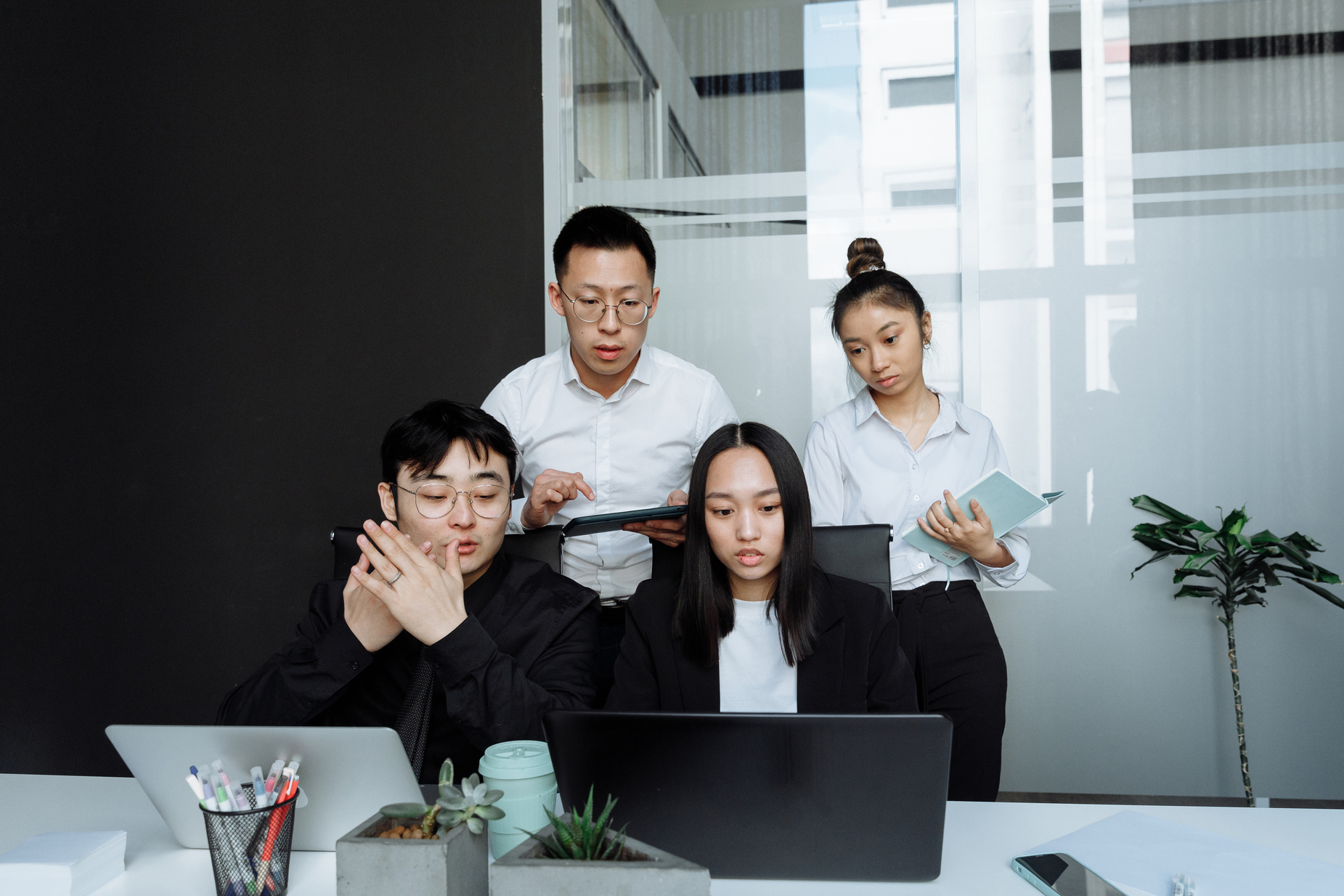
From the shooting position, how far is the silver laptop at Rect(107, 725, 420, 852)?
3.34 feet

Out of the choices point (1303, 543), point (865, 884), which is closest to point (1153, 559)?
point (1303, 543)

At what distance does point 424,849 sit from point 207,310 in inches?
113

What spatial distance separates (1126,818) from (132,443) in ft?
10.6

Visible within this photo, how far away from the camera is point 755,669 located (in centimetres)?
157

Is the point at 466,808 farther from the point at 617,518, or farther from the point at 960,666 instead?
the point at 960,666

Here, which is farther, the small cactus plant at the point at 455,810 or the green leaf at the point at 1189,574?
the green leaf at the point at 1189,574

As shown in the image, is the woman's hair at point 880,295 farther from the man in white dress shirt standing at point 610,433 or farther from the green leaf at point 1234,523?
the green leaf at point 1234,523

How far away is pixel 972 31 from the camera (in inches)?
126

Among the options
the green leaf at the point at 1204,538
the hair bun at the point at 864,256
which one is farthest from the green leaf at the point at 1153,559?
the hair bun at the point at 864,256

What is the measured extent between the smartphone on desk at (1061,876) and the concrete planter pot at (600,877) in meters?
0.43

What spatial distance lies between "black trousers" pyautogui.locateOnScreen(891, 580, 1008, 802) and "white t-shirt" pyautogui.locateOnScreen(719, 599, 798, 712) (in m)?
0.66

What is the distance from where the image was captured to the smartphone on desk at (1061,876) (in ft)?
3.11

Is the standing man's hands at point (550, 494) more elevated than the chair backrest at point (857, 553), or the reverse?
the standing man's hands at point (550, 494)

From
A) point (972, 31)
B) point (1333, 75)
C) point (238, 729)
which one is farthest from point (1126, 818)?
point (1333, 75)
